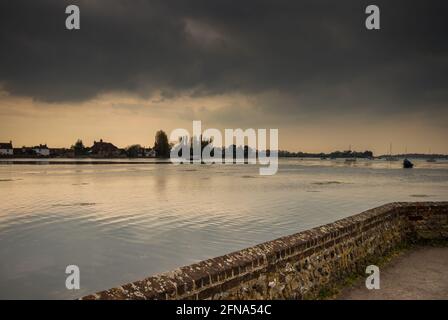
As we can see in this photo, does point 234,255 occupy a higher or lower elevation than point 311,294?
higher

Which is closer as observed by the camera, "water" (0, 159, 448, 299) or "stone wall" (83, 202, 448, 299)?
"stone wall" (83, 202, 448, 299)

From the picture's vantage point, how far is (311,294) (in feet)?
21.9

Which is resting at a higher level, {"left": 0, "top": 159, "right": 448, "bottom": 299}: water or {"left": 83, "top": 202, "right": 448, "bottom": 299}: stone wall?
{"left": 83, "top": 202, "right": 448, "bottom": 299}: stone wall

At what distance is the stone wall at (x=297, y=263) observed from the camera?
4637mm

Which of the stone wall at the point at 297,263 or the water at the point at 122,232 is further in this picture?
the water at the point at 122,232

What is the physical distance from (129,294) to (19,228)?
1365cm

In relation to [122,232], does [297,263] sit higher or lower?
higher

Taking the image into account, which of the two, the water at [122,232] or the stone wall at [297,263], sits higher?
the stone wall at [297,263]

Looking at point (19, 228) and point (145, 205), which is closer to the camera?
point (19, 228)

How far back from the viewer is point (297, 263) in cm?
642

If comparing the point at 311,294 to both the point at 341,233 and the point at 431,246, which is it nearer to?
the point at 341,233

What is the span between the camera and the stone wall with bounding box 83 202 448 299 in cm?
464
